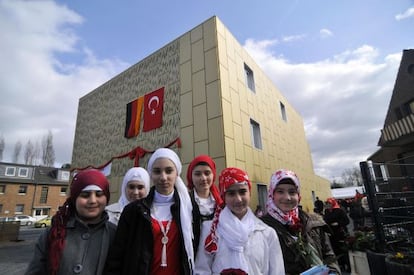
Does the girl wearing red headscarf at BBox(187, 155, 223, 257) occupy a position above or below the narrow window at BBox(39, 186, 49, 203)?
below

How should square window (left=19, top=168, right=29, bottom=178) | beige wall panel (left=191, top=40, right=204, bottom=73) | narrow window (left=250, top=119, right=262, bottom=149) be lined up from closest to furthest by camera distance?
1. beige wall panel (left=191, top=40, right=204, bottom=73)
2. narrow window (left=250, top=119, right=262, bottom=149)
3. square window (left=19, top=168, right=29, bottom=178)

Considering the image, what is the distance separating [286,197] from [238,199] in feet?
1.73

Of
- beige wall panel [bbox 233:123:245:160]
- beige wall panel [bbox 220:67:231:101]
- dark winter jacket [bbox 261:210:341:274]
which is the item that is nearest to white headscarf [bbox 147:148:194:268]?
dark winter jacket [bbox 261:210:341:274]

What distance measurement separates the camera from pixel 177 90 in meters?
8.70

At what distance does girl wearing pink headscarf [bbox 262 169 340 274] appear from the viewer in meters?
1.78

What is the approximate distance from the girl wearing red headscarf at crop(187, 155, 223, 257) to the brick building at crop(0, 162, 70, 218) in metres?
37.7

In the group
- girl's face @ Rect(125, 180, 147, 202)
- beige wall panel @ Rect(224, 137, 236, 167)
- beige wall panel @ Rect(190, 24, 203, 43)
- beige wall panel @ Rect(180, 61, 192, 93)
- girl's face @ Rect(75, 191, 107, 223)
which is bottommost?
girl's face @ Rect(75, 191, 107, 223)

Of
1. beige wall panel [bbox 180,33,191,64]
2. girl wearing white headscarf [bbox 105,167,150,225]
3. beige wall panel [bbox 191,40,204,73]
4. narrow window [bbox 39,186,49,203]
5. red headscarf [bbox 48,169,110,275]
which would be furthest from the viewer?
narrow window [bbox 39,186,49,203]

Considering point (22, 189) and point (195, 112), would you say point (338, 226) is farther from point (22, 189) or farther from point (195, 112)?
point (22, 189)

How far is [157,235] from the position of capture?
68.2 inches

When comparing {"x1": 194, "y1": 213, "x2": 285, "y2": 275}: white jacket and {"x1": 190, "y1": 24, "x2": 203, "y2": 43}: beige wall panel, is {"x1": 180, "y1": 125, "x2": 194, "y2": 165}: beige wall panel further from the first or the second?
{"x1": 194, "y1": 213, "x2": 285, "y2": 275}: white jacket

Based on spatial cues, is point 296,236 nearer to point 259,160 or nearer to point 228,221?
point 228,221

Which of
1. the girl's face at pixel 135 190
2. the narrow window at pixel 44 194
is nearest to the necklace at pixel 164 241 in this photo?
the girl's face at pixel 135 190

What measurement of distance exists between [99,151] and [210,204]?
437 inches
